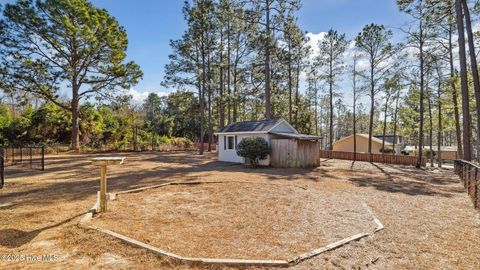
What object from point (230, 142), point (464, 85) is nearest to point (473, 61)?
point (464, 85)

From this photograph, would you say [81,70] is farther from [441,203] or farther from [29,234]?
[441,203]

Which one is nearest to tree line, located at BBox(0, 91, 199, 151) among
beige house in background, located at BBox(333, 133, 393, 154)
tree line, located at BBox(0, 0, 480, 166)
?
tree line, located at BBox(0, 0, 480, 166)

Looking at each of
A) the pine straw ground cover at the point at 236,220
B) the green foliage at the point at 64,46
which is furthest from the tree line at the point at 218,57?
the pine straw ground cover at the point at 236,220

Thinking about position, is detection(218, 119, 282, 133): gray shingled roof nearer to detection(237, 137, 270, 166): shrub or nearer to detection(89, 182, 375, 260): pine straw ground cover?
detection(237, 137, 270, 166): shrub

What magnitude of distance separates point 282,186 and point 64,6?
2271cm

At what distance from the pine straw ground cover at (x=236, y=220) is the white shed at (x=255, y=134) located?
8.05 metres

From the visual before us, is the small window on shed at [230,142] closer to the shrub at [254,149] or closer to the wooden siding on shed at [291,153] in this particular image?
the shrub at [254,149]

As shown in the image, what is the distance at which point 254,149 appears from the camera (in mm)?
15578

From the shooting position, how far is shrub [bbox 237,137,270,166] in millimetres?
15617

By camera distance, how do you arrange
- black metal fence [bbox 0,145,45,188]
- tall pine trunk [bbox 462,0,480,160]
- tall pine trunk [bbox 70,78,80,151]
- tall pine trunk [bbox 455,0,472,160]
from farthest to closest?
tall pine trunk [bbox 70,78,80,151], black metal fence [bbox 0,145,45,188], tall pine trunk [bbox 455,0,472,160], tall pine trunk [bbox 462,0,480,160]

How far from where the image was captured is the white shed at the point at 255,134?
16156 millimetres

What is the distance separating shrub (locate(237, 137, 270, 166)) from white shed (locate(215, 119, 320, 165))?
1.60ft

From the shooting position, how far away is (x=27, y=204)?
633cm

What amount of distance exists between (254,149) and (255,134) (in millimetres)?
1470
